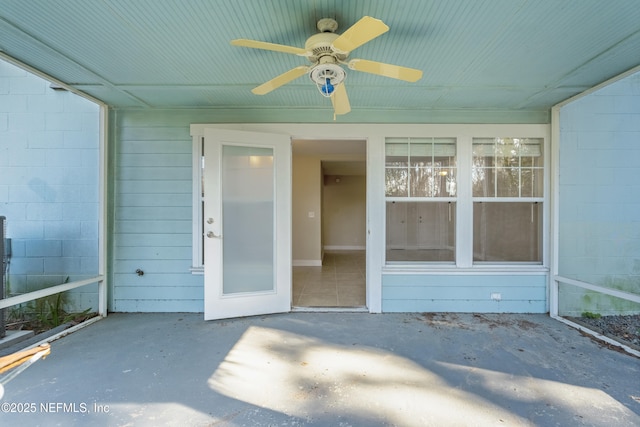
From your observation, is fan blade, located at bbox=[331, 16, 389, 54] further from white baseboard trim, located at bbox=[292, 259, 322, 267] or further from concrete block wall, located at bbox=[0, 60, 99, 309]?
white baseboard trim, located at bbox=[292, 259, 322, 267]

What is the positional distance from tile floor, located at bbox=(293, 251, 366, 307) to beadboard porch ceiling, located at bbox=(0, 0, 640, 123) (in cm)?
240

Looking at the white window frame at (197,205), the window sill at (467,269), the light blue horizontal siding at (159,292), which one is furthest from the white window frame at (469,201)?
the light blue horizontal siding at (159,292)

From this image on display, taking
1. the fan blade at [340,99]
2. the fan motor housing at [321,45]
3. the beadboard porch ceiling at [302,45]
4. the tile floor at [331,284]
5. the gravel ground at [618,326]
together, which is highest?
the beadboard porch ceiling at [302,45]

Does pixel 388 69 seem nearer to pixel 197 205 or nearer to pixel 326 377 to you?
pixel 326 377

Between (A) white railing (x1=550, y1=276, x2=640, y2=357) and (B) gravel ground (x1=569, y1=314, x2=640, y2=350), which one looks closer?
(A) white railing (x1=550, y1=276, x2=640, y2=357)

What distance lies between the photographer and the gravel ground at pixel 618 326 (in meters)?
2.80

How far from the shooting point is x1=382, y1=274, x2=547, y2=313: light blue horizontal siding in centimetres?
335

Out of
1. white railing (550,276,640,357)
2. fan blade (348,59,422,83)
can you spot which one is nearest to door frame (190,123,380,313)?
fan blade (348,59,422,83)

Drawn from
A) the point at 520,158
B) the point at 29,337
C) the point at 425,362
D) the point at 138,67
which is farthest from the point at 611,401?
the point at 29,337

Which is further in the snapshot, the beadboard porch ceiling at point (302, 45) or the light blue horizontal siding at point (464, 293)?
the light blue horizontal siding at point (464, 293)

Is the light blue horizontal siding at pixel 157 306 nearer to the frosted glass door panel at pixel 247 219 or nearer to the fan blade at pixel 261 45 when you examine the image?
the frosted glass door panel at pixel 247 219

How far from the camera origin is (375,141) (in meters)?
3.36

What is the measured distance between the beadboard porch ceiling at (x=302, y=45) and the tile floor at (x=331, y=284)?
240cm

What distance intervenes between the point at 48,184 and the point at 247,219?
7.74 ft
